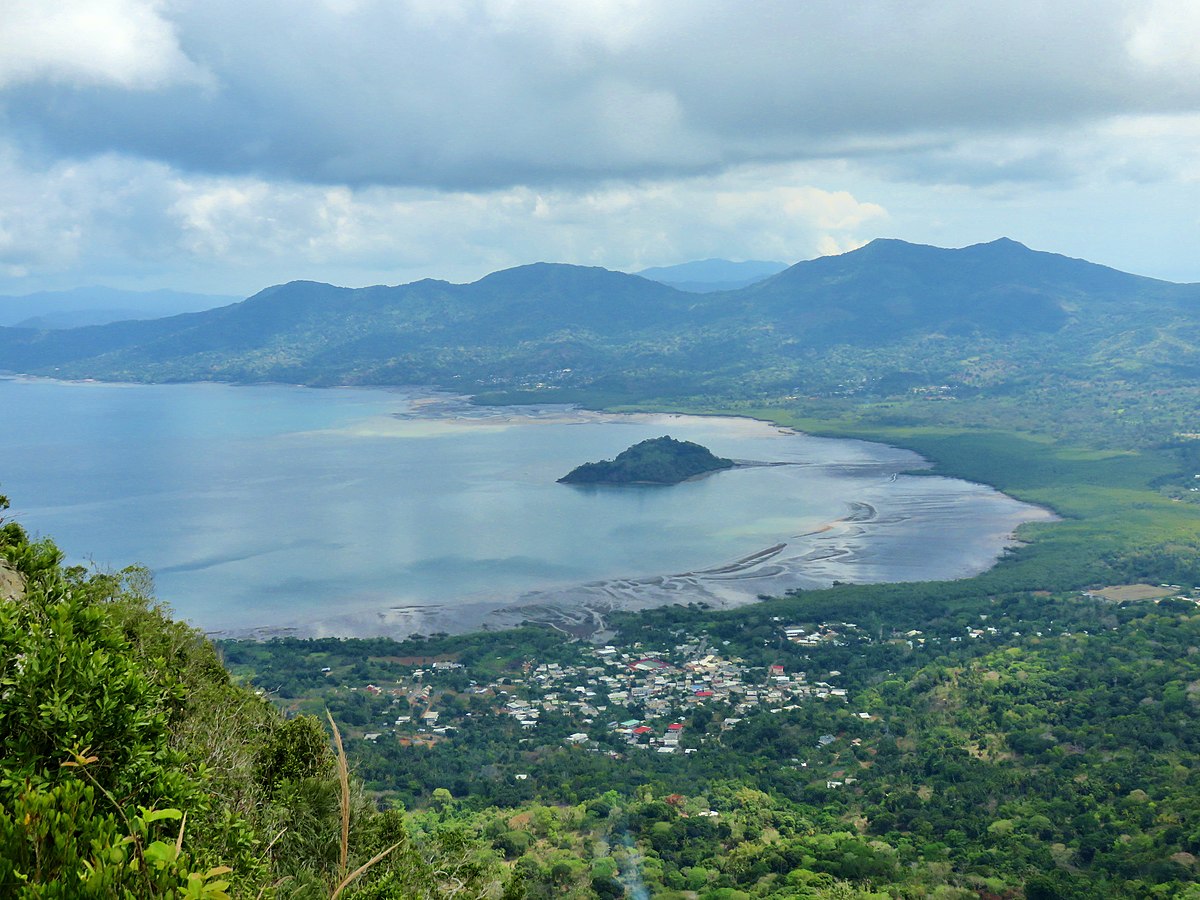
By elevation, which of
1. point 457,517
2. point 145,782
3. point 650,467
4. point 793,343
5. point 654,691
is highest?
point 793,343

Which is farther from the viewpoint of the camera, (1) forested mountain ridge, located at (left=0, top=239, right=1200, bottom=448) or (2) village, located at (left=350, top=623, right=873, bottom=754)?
(1) forested mountain ridge, located at (left=0, top=239, right=1200, bottom=448)

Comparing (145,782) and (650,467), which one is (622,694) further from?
(650,467)

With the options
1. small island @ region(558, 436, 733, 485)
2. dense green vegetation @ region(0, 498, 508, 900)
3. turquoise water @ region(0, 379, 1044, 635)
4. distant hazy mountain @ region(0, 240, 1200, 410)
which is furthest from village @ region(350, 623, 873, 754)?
distant hazy mountain @ region(0, 240, 1200, 410)

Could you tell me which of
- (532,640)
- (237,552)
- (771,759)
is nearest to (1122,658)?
(771,759)

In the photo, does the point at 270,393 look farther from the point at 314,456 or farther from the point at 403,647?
the point at 403,647

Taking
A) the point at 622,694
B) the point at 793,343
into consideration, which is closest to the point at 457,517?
the point at 622,694

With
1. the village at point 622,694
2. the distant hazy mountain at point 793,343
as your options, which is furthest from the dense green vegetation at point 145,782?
the distant hazy mountain at point 793,343

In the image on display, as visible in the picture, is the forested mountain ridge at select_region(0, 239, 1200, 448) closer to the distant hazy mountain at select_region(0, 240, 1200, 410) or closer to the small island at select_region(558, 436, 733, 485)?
the distant hazy mountain at select_region(0, 240, 1200, 410)
